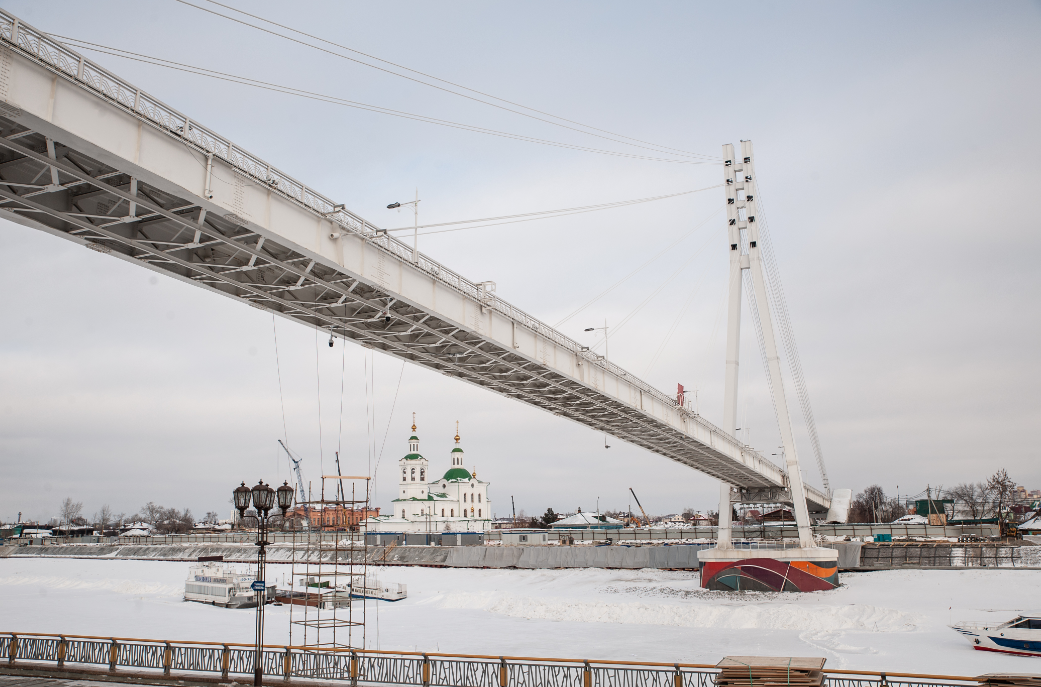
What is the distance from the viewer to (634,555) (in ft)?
208

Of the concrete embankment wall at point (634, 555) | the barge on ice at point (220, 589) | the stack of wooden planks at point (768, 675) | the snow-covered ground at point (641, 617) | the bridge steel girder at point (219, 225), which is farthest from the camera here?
the concrete embankment wall at point (634, 555)

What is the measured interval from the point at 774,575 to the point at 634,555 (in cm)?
2149

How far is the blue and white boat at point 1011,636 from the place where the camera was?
879 inches

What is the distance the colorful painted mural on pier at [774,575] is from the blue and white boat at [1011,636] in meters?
18.6

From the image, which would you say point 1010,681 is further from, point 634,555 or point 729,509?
point 634,555

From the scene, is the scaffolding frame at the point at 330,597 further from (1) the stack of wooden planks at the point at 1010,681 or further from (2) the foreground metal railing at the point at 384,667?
(1) the stack of wooden planks at the point at 1010,681

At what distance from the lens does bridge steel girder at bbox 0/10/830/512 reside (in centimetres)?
1289

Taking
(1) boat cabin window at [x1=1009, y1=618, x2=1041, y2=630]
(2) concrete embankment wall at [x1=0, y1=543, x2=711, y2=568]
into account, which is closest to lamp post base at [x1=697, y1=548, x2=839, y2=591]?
(2) concrete embankment wall at [x1=0, y1=543, x2=711, y2=568]

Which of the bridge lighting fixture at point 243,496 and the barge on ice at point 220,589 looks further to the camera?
the barge on ice at point 220,589

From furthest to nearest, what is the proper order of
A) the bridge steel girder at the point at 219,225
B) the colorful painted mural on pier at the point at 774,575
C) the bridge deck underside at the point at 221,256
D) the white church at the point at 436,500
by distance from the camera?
the white church at the point at 436,500 → the colorful painted mural on pier at the point at 774,575 → the bridge deck underside at the point at 221,256 → the bridge steel girder at the point at 219,225

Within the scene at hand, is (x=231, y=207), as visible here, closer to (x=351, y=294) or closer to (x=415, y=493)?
(x=351, y=294)

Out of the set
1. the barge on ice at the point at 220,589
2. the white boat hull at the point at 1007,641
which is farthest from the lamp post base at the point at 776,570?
the barge on ice at the point at 220,589

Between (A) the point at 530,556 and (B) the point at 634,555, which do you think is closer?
(B) the point at 634,555

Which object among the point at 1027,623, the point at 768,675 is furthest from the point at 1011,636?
the point at 768,675
